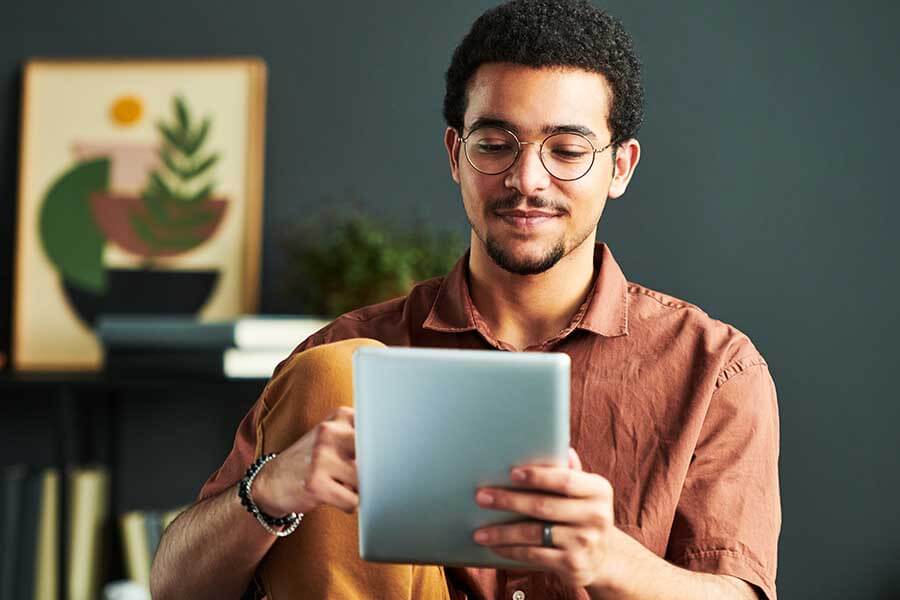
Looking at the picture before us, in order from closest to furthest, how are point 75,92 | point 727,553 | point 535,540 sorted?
point 535,540 < point 727,553 < point 75,92

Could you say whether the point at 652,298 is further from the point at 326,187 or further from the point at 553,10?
the point at 326,187

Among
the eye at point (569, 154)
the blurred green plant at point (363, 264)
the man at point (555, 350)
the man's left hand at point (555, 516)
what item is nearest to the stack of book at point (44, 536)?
the blurred green plant at point (363, 264)

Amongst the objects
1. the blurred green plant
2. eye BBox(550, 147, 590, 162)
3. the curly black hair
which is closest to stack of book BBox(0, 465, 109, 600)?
the blurred green plant

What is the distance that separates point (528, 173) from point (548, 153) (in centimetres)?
5

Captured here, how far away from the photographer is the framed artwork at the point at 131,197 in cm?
286

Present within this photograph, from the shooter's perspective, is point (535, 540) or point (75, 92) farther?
point (75, 92)

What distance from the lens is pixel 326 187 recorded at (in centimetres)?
287

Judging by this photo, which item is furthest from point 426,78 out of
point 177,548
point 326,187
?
point 177,548

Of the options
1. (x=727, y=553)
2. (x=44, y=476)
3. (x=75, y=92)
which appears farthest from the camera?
(x=75, y=92)

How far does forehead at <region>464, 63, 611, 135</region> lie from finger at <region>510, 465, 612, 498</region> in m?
0.56

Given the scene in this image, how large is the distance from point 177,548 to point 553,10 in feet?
2.87

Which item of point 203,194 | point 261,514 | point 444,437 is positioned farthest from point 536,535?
point 203,194

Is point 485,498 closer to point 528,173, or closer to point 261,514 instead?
point 261,514

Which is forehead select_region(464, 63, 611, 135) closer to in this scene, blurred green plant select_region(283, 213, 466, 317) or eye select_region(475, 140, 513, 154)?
eye select_region(475, 140, 513, 154)
